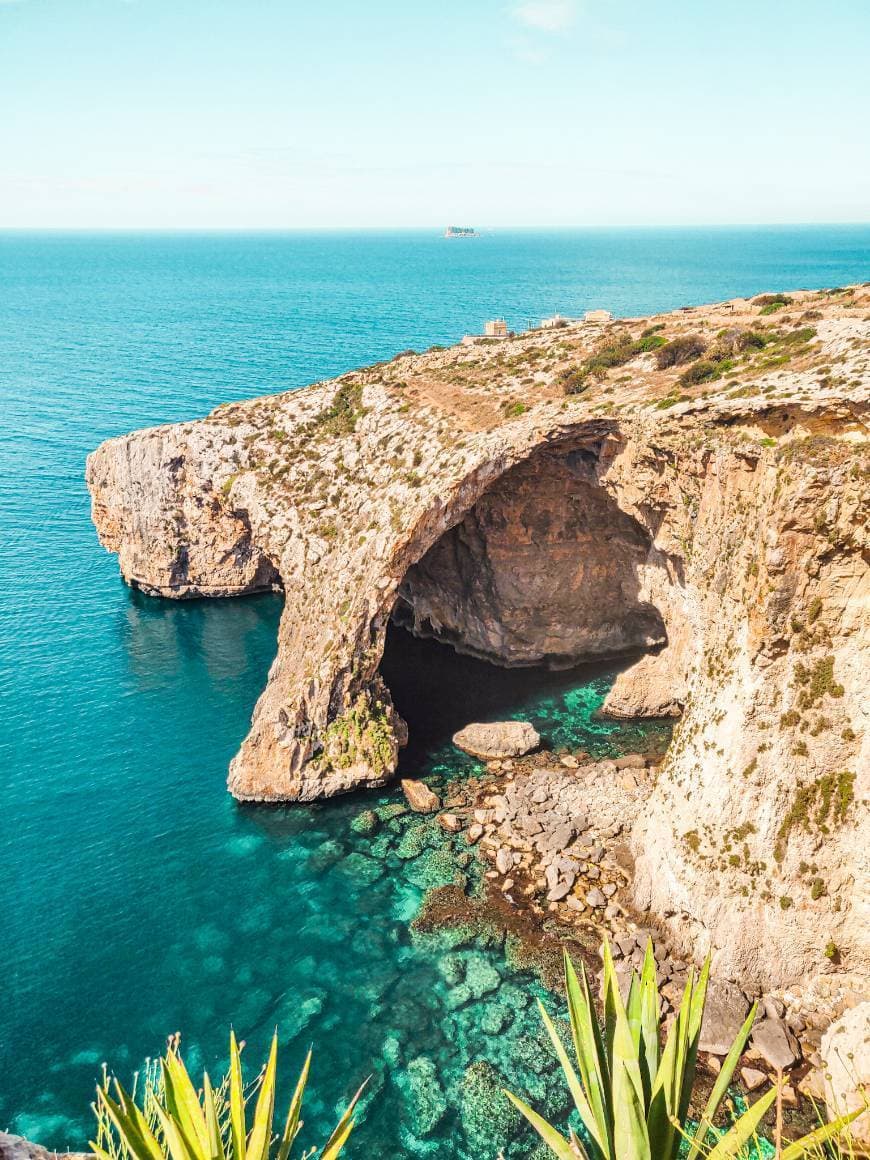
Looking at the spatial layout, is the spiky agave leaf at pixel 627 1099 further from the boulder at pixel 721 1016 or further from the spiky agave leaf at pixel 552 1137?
the boulder at pixel 721 1016

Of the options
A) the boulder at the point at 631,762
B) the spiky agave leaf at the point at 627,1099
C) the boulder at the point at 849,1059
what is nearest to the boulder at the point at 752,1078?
the boulder at the point at 849,1059

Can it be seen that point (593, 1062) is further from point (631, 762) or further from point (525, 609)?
point (525, 609)

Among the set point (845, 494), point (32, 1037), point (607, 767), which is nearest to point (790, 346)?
point (845, 494)

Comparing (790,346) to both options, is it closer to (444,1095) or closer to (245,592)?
(444,1095)

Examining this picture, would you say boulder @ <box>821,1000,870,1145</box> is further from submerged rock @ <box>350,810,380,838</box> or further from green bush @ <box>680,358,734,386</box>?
green bush @ <box>680,358,734,386</box>

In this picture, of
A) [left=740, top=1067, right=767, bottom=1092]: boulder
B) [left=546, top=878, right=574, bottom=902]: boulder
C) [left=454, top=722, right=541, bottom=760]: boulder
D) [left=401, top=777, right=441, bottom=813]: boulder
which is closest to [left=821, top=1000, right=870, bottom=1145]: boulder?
[left=740, top=1067, right=767, bottom=1092]: boulder

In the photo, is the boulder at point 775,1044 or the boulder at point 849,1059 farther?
the boulder at point 775,1044
